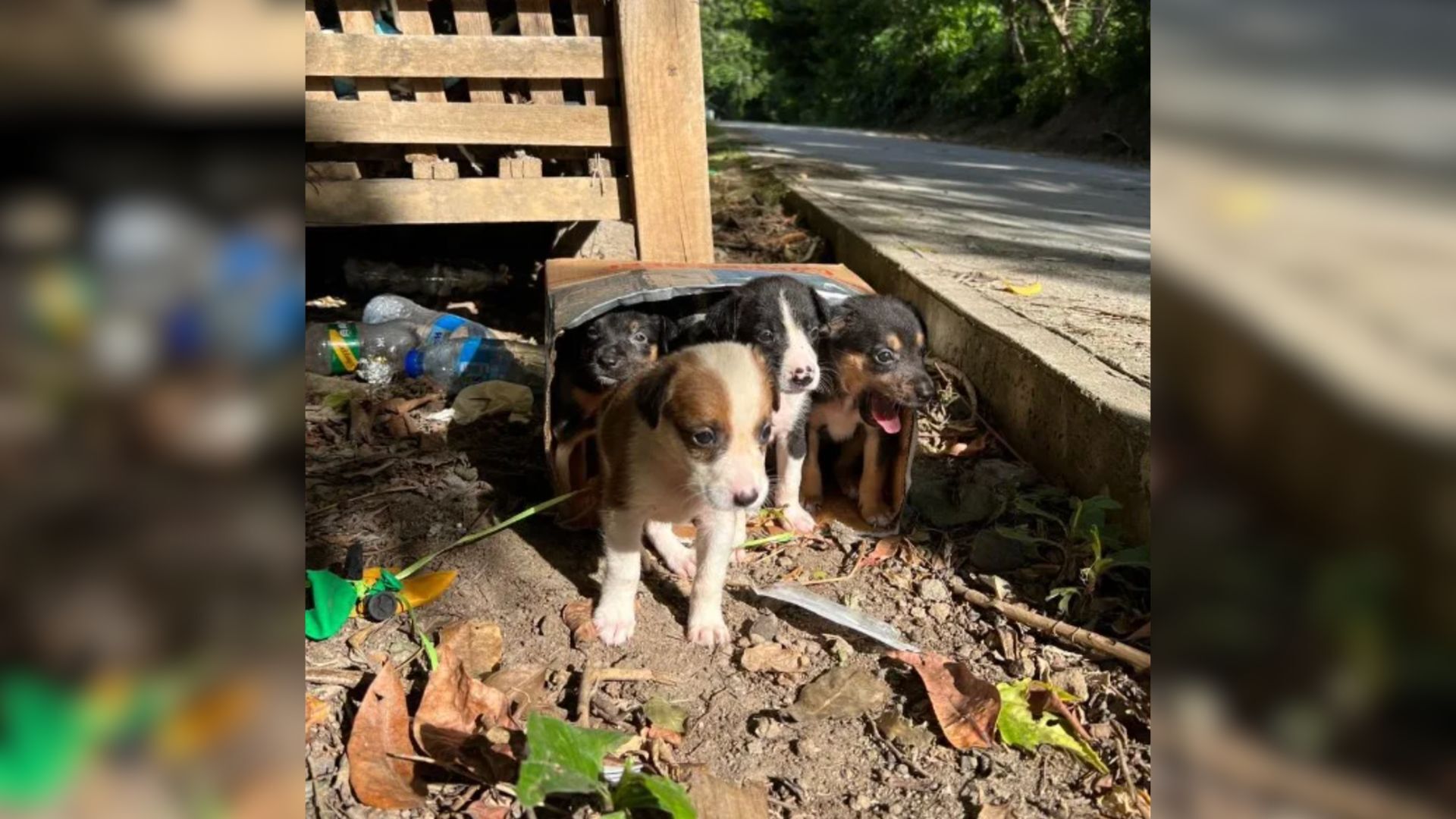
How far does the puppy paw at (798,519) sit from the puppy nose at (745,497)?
3.33ft

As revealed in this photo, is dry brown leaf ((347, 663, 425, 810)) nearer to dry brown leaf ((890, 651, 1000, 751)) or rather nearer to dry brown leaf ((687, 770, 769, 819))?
dry brown leaf ((687, 770, 769, 819))

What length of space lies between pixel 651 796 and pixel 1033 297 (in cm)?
375

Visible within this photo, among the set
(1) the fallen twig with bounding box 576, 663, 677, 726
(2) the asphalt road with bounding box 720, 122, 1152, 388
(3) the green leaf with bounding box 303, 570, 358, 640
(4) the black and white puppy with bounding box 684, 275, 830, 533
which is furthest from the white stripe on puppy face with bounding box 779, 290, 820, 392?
(3) the green leaf with bounding box 303, 570, 358, 640

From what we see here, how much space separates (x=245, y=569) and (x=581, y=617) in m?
2.48

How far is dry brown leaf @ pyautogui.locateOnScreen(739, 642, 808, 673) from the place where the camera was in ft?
9.05

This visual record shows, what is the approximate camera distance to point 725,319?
3.92 m

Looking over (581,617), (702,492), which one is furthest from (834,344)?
(581,617)

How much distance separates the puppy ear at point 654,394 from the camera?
2873mm

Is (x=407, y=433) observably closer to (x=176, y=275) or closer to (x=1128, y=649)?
(x=1128, y=649)

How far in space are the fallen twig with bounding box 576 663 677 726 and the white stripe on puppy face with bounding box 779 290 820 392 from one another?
127 centimetres

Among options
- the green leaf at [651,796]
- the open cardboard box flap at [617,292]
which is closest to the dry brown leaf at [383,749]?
the green leaf at [651,796]

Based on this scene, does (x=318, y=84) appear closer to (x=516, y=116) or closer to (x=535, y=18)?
(x=516, y=116)

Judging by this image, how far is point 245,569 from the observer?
568 mm

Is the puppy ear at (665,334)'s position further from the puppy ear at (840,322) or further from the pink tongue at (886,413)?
the pink tongue at (886,413)
